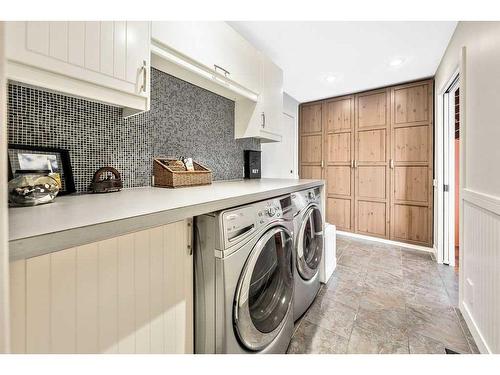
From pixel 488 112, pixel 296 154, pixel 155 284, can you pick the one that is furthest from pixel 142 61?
pixel 296 154

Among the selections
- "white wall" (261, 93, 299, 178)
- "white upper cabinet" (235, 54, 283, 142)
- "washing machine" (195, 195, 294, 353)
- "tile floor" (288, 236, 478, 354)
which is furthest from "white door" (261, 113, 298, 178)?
"washing machine" (195, 195, 294, 353)

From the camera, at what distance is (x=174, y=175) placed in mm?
1327

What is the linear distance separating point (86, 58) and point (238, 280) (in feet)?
3.56

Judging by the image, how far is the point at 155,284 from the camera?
84 cm

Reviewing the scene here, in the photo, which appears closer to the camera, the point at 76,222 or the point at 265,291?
the point at 76,222

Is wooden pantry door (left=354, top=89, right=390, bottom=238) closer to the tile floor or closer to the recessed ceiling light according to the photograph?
the recessed ceiling light

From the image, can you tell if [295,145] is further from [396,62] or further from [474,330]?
A: [474,330]

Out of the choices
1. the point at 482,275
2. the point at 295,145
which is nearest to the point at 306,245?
the point at 482,275

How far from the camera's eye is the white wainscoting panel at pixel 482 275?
1.21 m

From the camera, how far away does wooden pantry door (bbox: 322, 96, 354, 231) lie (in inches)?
146

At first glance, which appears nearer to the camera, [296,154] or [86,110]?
[86,110]

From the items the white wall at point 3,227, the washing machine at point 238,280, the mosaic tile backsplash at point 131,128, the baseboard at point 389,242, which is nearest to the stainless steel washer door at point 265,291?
the washing machine at point 238,280

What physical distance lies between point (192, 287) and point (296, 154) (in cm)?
347
